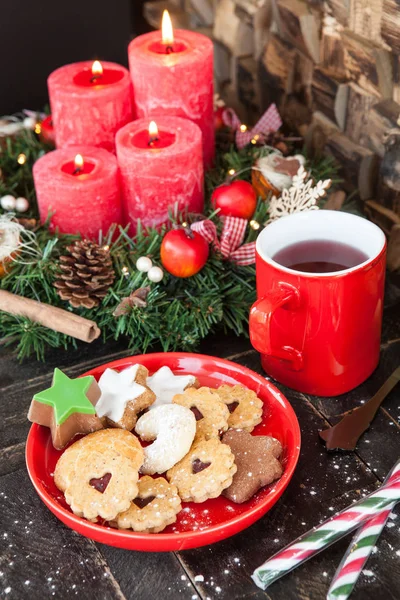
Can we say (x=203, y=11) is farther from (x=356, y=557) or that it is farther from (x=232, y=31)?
(x=356, y=557)

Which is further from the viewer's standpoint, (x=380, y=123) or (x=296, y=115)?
(x=296, y=115)

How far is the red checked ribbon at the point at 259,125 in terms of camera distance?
3.67 feet

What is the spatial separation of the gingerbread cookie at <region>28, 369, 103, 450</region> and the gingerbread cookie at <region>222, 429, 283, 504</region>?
13cm

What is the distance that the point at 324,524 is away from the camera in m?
0.65

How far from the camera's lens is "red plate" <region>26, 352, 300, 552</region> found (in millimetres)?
632

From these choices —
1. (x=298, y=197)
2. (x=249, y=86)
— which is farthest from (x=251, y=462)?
(x=249, y=86)

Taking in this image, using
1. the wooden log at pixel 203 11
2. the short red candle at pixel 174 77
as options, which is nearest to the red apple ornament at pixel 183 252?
the short red candle at pixel 174 77

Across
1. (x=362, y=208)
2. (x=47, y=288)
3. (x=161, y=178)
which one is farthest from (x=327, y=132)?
(x=47, y=288)

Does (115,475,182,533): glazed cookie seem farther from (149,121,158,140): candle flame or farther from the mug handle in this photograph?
(149,121,158,140): candle flame

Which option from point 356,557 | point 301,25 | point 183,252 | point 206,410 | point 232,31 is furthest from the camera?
point 232,31

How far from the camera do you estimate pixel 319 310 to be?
77 cm

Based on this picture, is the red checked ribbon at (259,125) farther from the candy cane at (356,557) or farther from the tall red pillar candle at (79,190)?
the candy cane at (356,557)

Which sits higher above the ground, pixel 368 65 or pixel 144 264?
pixel 368 65

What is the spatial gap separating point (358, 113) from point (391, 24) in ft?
0.45
